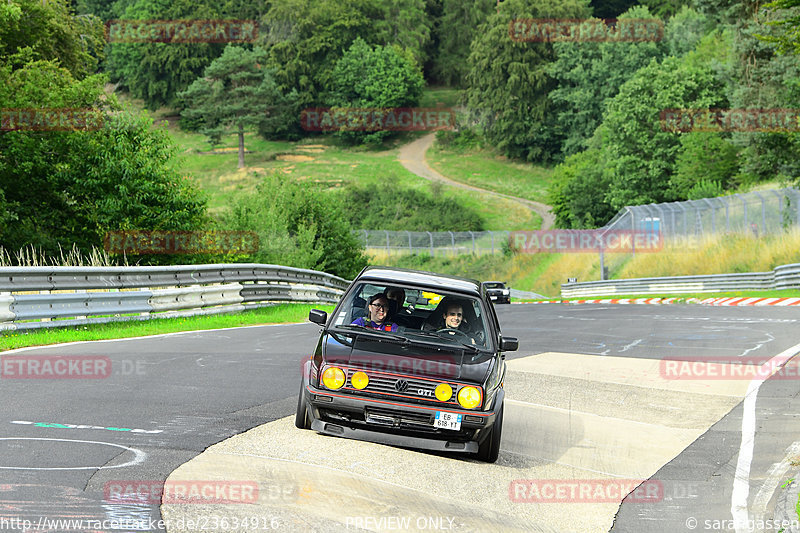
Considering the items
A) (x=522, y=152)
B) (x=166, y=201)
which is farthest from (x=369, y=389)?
(x=522, y=152)

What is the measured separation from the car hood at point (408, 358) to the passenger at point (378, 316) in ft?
1.30

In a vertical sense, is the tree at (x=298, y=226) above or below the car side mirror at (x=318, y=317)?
below

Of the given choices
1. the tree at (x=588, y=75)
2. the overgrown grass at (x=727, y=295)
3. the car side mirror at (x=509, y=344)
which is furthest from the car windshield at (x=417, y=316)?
the tree at (x=588, y=75)

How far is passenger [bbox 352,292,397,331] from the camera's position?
8.61 m

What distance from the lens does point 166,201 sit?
1248 inches

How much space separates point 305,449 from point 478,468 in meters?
1.38
